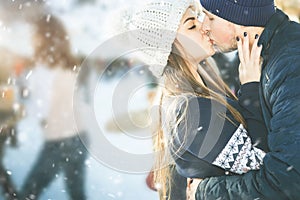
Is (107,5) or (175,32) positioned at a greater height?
(175,32)

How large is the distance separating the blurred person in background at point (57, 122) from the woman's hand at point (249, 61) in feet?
2.86

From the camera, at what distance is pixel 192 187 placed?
941mm

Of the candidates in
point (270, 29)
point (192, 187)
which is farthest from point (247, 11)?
point (192, 187)

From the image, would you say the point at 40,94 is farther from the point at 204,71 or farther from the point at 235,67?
the point at 204,71

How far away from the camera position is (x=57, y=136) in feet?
5.81

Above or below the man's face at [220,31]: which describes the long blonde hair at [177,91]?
below

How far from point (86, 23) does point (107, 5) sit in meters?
0.13

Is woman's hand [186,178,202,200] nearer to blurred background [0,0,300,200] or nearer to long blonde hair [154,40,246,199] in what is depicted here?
long blonde hair [154,40,246,199]

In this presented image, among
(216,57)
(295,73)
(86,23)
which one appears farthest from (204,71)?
(86,23)

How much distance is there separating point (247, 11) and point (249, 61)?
0.08 meters

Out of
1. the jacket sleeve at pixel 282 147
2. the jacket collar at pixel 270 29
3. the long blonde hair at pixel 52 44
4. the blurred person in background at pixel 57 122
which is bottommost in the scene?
the blurred person in background at pixel 57 122

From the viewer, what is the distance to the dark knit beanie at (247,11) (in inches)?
34.1

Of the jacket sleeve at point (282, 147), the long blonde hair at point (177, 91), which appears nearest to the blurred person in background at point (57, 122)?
the long blonde hair at point (177, 91)

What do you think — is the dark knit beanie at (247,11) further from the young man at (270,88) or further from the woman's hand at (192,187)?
the woman's hand at (192,187)
